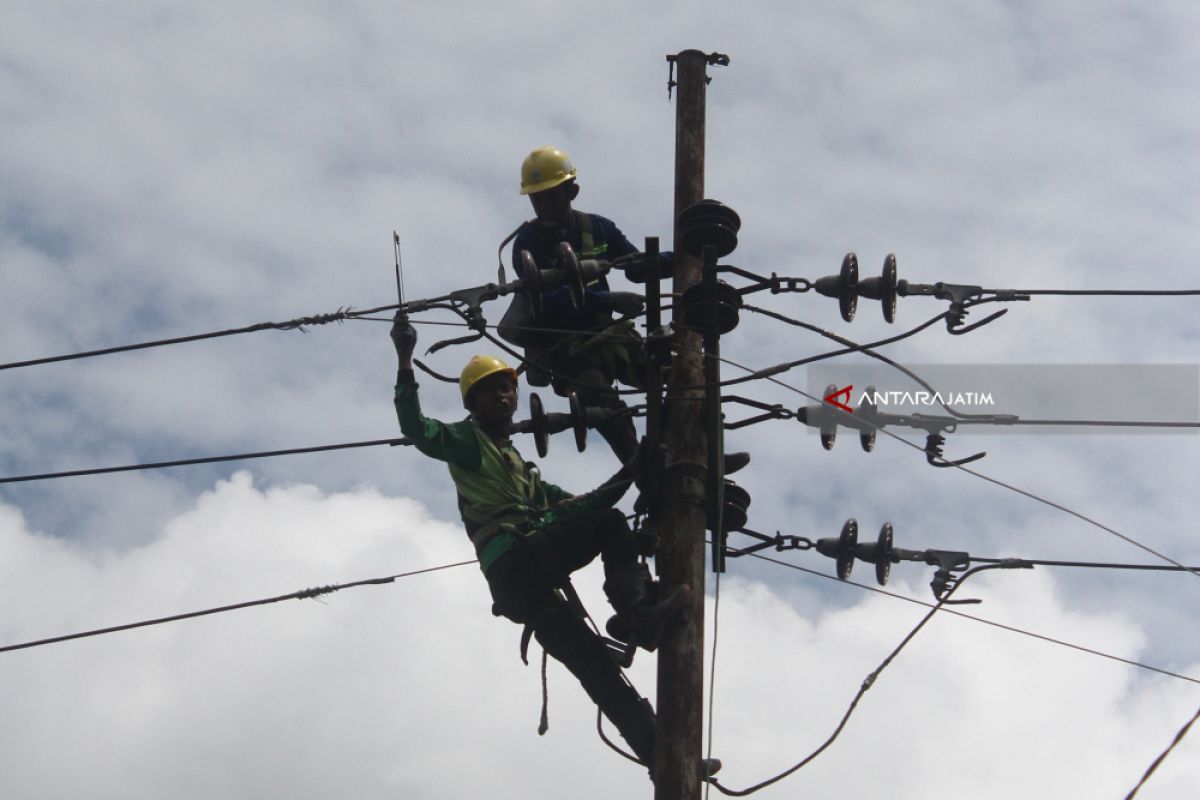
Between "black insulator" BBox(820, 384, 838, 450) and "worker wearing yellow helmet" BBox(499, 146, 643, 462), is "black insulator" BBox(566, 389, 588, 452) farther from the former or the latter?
"black insulator" BBox(820, 384, 838, 450)

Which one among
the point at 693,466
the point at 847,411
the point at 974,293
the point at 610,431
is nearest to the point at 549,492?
the point at 610,431

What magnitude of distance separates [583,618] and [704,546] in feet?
2.35

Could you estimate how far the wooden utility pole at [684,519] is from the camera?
21.8ft

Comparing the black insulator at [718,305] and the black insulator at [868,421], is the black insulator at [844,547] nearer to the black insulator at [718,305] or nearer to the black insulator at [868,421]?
the black insulator at [868,421]

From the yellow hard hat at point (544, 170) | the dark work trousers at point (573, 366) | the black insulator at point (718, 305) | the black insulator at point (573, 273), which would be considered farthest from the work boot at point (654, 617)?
the yellow hard hat at point (544, 170)

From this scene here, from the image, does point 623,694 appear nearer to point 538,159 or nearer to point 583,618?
point 583,618

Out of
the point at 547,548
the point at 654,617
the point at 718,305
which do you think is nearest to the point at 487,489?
the point at 547,548

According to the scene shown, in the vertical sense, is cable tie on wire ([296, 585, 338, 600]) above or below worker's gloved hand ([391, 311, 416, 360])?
below

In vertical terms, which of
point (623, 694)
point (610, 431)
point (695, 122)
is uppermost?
point (695, 122)

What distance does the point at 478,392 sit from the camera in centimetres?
801

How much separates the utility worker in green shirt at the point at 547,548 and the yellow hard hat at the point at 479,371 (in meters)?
0.36

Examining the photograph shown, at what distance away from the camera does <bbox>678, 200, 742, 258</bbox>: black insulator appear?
7410mm

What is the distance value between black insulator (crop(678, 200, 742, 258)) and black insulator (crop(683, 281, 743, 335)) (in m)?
0.17

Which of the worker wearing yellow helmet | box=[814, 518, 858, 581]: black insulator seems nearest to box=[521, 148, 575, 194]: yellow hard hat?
the worker wearing yellow helmet
